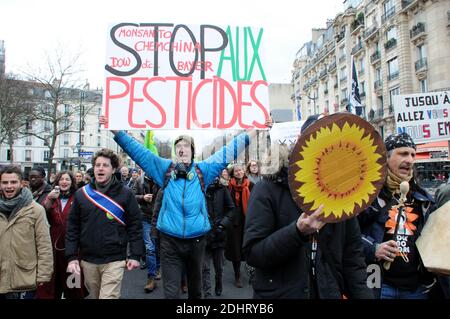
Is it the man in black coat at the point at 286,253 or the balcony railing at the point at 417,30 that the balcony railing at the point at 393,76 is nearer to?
the balcony railing at the point at 417,30

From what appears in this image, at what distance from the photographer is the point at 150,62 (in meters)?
4.10

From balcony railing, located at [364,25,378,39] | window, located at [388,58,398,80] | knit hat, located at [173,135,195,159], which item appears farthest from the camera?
balcony railing, located at [364,25,378,39]

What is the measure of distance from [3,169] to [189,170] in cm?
183

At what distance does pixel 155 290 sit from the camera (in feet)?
19.3

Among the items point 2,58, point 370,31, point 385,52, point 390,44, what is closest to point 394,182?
point 2,58

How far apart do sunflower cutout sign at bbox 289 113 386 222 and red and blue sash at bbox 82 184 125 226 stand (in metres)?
2.38

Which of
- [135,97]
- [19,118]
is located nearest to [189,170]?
[135,97]

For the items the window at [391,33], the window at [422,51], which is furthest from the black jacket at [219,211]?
the window at [391,33]

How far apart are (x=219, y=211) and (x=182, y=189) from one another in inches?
86.6

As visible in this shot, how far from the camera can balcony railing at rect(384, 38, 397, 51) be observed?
3619 cm

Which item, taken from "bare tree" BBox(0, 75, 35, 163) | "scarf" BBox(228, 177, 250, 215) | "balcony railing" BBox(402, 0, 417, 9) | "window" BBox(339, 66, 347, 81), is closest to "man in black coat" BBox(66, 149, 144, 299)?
"scarf" BBox(228, 177, 250, 215)

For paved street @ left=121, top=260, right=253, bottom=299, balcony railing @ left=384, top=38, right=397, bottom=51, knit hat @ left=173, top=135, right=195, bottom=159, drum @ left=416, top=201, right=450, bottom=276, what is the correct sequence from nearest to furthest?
drum @ left=416, top=201, right=450, bottom=276
knit hat @ left=173, top=135, right=195, bottom=159
paved street @ left=121, top=260, right=253, bottom=299
balcony railing @ left=384, top=38, right=397, bottom=51

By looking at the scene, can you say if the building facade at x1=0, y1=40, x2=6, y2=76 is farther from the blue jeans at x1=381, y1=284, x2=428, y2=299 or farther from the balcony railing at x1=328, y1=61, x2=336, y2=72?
the balcony railing at x1=328, y1=61, x2=336, y2=72

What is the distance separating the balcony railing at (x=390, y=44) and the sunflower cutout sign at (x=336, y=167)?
38.9 metres
